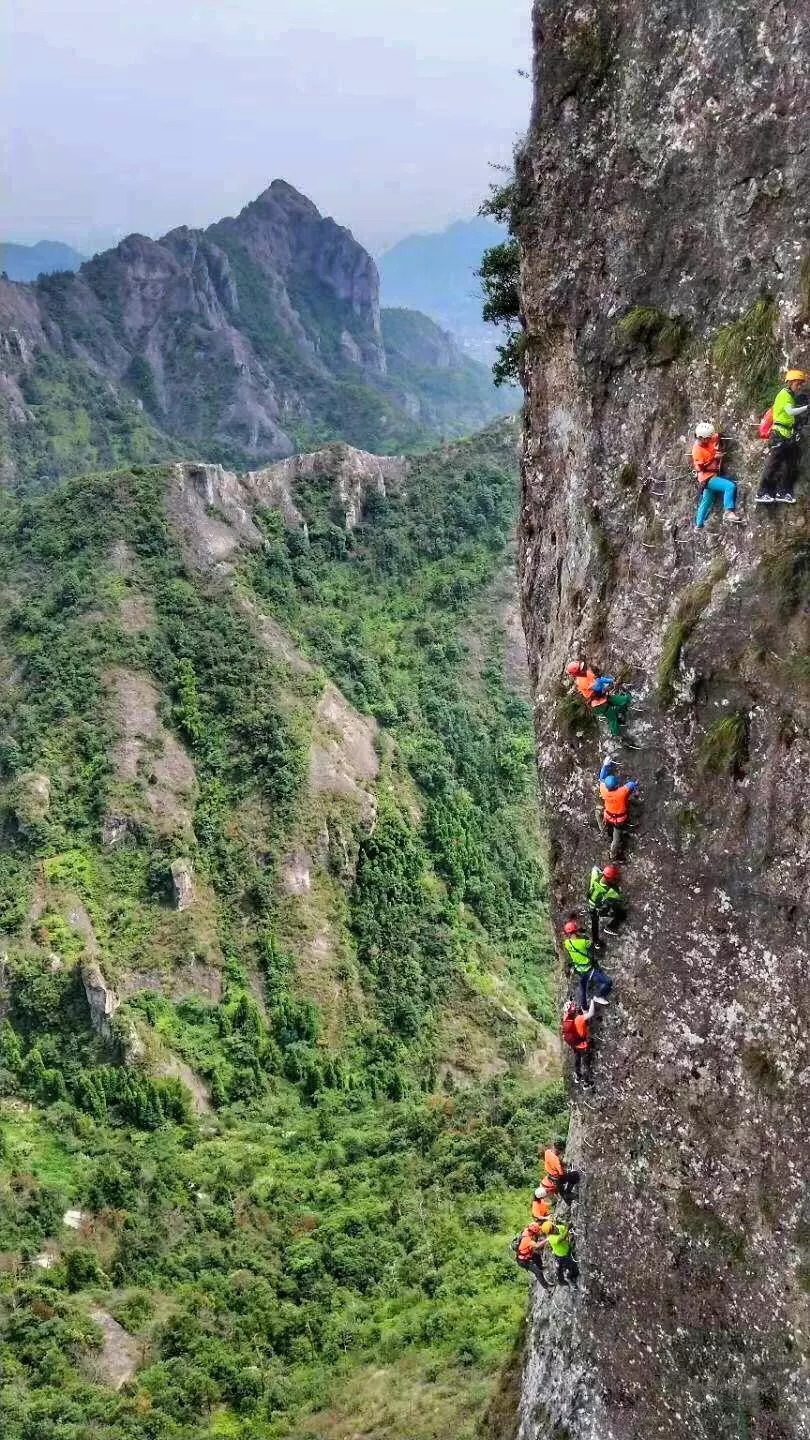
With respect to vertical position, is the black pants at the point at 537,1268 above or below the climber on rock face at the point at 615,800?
below

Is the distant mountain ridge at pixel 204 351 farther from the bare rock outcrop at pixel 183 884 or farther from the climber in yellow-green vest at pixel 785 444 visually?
the climber in yellow-green vest at pixel 785 444

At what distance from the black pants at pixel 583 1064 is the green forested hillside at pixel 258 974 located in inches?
513

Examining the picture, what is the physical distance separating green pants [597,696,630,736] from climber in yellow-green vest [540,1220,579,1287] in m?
→ 7.70

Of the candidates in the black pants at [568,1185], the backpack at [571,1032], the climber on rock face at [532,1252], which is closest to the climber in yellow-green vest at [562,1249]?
the black pants at [568,1185]

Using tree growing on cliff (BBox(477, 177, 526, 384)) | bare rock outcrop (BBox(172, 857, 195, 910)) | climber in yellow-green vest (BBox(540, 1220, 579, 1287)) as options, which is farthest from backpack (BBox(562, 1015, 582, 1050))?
bare rock outcrop (BBox(172, 857, 195, 910))

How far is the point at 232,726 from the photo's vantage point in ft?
167

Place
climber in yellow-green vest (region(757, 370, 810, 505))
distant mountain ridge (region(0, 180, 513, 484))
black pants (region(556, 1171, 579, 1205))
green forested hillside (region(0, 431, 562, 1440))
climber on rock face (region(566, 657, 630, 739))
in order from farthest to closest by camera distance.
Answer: distant mountain ridge (region(0, 180, 513, 484)) < green forested hillside (region(0, 431, 562, 1440)) < black pants (region(556, 1171, 579, 1205)) < climber on rock face (region(566, 657, 630, 739)) < climber in yellow-green vest (region(757, 370, 810, 505))

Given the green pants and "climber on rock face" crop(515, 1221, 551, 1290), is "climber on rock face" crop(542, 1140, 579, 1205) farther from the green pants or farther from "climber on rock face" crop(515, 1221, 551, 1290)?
the green pants

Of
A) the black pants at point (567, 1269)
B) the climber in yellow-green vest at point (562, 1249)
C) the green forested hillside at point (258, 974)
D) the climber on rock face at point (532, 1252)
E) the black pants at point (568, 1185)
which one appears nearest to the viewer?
the climber in yellow-green vest at point (562, 1249)

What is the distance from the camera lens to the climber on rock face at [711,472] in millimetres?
12852

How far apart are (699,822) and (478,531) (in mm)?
60813

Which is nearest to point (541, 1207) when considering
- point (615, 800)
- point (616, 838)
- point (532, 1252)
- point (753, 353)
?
point (532, 1252)

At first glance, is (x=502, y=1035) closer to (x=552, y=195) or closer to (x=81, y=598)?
(x=81, y=598)

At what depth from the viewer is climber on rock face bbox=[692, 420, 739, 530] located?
12852 millimetres
